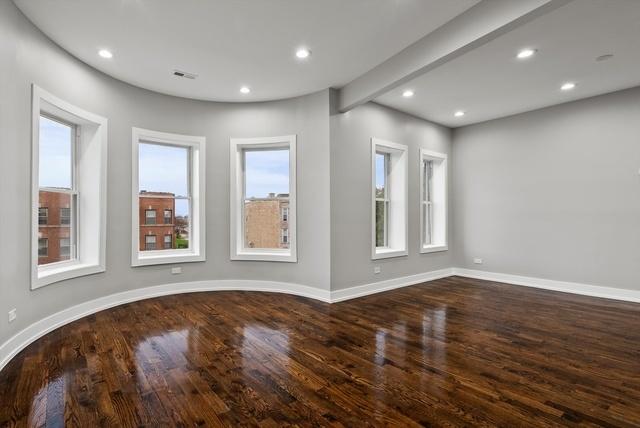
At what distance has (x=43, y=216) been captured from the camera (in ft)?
11.5

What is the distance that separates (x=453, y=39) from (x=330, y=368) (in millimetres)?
3017

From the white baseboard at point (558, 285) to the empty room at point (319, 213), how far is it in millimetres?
33

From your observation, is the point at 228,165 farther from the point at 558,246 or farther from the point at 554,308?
the point at 558,246

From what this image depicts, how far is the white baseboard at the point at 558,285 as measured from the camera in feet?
15.2

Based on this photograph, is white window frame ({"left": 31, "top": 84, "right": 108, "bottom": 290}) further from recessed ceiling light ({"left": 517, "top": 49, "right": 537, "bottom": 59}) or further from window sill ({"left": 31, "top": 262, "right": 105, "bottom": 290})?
recessed ceiling light ({"left": 517, "top": 49, "right": 537, "bottom": 59})

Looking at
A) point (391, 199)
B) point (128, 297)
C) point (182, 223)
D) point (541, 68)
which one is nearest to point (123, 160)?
point (182, 223)

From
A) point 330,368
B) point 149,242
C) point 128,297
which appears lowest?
point 330,368

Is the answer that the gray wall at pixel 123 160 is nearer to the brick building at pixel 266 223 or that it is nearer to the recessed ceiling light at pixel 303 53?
the brick building at pixel 266 223

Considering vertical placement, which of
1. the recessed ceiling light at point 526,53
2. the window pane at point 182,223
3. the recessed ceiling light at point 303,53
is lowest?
the window pane at point 182,223

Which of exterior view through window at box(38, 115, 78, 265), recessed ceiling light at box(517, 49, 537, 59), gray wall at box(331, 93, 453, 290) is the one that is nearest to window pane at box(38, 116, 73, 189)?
exterior view through window at box(38, 115, 78, 265)

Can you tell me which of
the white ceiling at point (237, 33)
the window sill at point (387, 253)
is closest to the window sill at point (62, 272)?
the white ceiling at point (237, 33)

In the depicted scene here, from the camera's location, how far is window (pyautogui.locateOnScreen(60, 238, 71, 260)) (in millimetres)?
3787

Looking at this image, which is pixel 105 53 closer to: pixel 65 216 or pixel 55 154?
pixel 55 154

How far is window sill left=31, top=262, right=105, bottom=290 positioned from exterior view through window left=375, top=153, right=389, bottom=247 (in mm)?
4053
